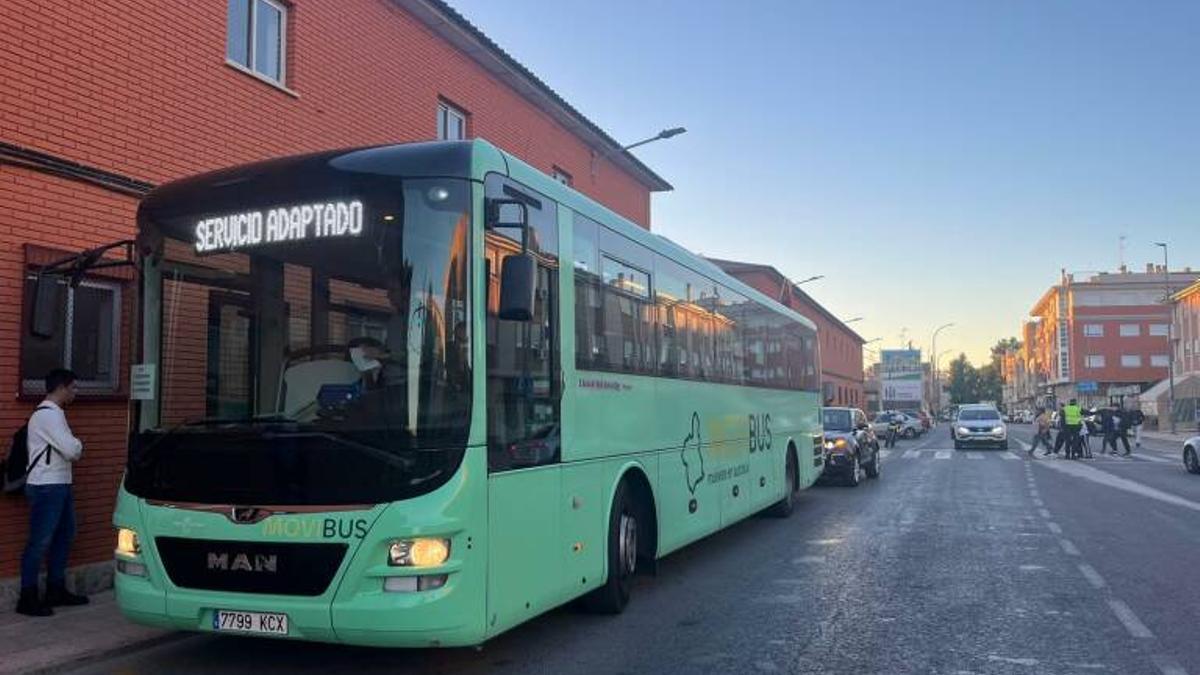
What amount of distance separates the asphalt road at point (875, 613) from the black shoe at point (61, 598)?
1.56m

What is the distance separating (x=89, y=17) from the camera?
27.4 ft

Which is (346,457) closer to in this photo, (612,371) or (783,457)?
(612,371)

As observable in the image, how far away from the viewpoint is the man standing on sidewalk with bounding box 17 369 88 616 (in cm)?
698

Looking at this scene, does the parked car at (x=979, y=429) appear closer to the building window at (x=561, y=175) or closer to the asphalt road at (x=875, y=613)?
the asphalt road at (x=875, y=613)

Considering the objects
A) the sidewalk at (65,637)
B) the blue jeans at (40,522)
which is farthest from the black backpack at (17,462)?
the sidewalk at (65,637)

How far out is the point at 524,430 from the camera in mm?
5664

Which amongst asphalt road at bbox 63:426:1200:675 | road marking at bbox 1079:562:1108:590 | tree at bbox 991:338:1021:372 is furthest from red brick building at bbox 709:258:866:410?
tree at bbox 991:338:1021:372

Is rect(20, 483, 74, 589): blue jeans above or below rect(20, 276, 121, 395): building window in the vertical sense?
below

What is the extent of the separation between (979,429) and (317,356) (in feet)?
112

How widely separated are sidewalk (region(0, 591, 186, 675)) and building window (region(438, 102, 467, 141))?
9.50 m

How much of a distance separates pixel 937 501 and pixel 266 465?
13.3 metres

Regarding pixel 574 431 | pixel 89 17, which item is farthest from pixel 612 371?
pixel 89 17

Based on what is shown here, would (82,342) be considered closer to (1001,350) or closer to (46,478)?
(46,478)

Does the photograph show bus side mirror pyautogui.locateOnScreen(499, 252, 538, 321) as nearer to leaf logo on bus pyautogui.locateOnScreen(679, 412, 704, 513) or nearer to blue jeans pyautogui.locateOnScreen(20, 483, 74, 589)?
leaf logo on bus pyautogui.locateOnScreen(679, 412, 704, 513)
